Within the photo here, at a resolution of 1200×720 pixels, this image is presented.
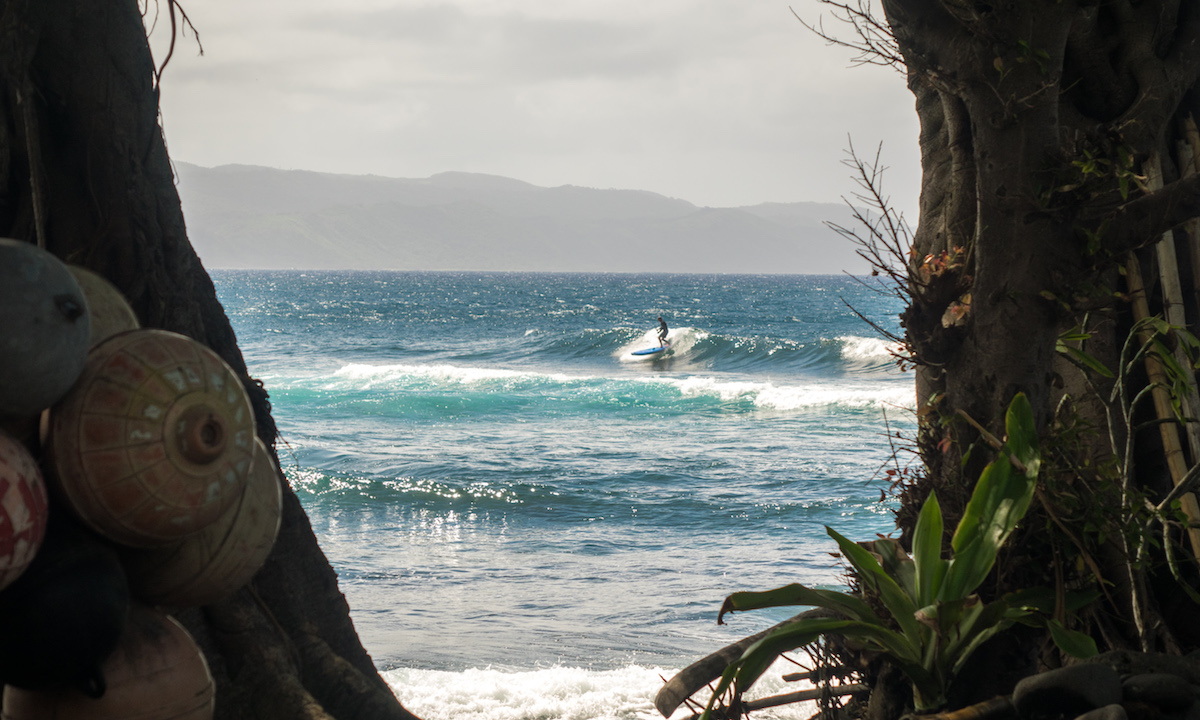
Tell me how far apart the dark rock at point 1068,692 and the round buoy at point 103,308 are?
8.15 feet

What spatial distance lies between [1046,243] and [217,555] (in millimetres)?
2601

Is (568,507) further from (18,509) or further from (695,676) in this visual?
(18,509)

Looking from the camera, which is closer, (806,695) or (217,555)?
(217,555)

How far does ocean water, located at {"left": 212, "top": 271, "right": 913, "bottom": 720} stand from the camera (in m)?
6.27

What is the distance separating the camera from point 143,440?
5.65ft

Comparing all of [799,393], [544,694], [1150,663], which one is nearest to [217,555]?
[1150,663]

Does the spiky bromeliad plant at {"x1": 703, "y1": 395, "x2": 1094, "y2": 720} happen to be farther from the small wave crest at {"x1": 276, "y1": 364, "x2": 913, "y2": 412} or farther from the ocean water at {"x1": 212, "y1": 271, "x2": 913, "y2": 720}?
the small wave crest at {"x1": 276, "y1": 364, "x2": 913, "y2": 412}

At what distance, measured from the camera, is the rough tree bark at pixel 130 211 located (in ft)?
9.61

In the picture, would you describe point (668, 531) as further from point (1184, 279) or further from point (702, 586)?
point (1184, 279)

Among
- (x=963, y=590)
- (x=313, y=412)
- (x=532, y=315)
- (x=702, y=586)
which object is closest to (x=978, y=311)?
(x=963, y=590)

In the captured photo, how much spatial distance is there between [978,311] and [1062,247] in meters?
0.32

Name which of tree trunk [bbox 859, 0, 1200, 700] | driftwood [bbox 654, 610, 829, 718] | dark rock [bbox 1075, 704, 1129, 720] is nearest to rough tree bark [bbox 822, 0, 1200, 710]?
tree trunk [bbox 859, 0, 1200, 700]

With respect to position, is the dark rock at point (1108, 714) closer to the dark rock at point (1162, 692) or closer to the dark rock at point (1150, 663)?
the dark rock at point (1162, 692)

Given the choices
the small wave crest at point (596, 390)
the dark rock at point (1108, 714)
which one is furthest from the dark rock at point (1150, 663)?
the small wave crest at point (596, 390)
